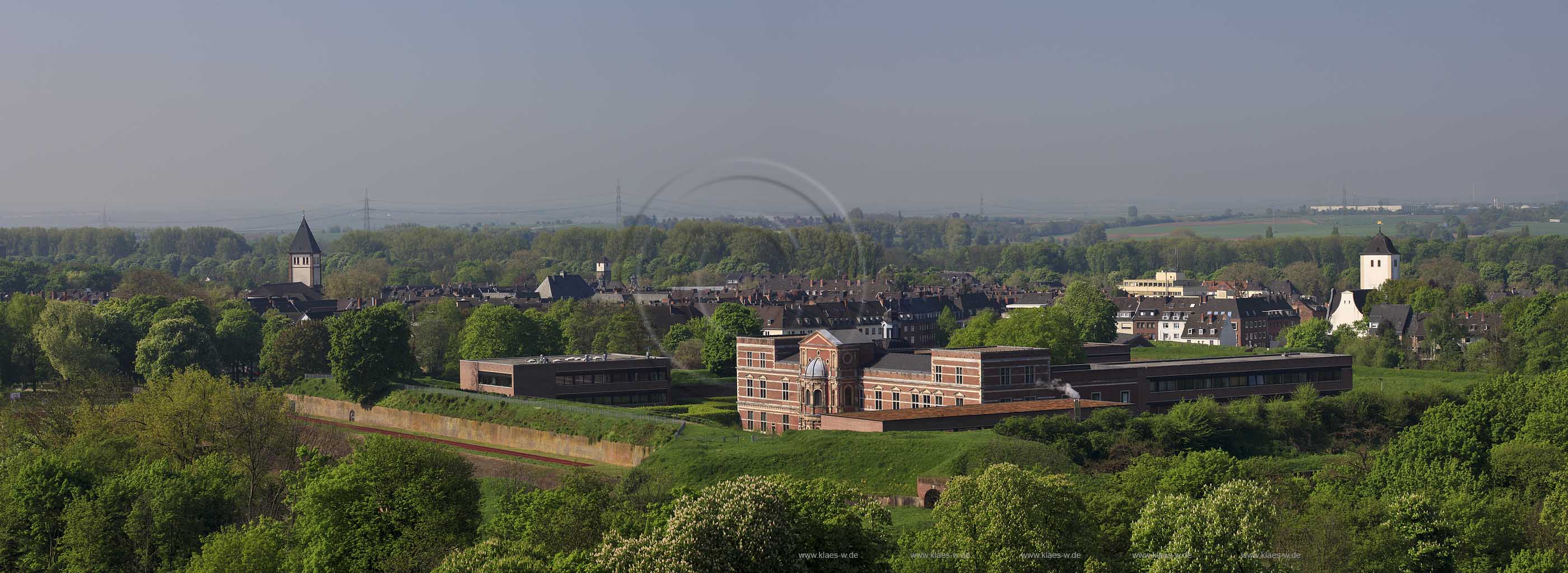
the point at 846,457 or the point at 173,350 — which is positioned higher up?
the point at 173,350

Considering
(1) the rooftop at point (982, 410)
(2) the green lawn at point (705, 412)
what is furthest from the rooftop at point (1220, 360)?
(2) the green lawn at point (705, 412)

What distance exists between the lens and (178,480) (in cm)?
4316

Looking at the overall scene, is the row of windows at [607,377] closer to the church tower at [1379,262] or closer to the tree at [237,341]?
the tree at [237,341]

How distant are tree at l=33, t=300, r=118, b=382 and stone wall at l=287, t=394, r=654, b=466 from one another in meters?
9.74

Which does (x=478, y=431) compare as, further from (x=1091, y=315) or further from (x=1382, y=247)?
(x=1382, y=247)

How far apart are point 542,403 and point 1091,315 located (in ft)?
143

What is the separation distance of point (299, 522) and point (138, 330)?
55810mm

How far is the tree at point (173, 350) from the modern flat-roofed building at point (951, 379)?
29.0 meters

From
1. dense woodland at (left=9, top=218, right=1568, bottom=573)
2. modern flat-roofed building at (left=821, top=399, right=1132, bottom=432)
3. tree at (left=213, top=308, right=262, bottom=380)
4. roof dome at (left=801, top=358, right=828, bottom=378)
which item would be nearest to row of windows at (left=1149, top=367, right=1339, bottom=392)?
dense woodland at (left=9, top=218, right=1568, bottom=573)

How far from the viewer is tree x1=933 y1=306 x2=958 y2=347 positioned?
11438cm

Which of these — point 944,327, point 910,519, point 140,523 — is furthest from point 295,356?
point 910,519

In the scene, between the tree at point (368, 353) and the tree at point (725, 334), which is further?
the tree at point (725, 334)

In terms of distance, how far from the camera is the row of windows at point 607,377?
77250mm

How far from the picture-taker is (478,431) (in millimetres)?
70750
